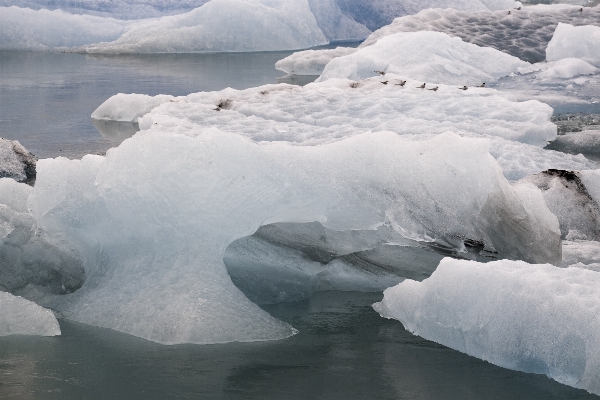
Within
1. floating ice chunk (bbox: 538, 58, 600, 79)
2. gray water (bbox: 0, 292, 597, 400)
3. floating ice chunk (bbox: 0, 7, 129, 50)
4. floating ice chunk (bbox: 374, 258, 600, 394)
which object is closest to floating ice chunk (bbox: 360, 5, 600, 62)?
floating ice chunk (bbox: 538, 58, 600, 79)

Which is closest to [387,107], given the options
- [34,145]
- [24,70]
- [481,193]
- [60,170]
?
[34,145]

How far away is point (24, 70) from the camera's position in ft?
46.3

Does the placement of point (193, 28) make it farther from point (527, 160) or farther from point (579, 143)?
point (527, 160)

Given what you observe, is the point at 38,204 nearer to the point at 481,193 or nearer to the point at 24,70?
the point at 481,193

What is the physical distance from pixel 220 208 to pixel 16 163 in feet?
9.99

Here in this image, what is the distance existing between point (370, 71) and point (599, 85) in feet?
10.8

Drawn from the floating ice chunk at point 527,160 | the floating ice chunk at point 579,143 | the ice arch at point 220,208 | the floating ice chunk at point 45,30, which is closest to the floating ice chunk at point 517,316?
the ice arch at point 220,208

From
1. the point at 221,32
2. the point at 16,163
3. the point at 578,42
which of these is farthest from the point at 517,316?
the point at 221,32

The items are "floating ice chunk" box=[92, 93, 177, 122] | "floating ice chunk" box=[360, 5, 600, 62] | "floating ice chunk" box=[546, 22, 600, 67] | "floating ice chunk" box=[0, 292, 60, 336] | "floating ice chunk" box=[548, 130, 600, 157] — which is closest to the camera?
"floating ice chunk" box=[0, 292, 60, 336]

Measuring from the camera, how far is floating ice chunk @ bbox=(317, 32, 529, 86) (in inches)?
434

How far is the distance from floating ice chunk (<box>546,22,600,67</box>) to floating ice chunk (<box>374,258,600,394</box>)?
437 inches

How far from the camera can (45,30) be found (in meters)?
19.8

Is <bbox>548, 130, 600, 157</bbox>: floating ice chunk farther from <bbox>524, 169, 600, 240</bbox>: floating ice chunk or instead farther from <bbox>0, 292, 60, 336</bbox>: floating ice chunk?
<bbox>0, 292, 60, 336</bbox>: floating ice chunk

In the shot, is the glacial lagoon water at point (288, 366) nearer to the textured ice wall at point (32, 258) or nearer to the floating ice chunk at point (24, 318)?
the floating ice chunk at point (24, 318)
